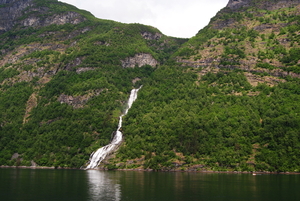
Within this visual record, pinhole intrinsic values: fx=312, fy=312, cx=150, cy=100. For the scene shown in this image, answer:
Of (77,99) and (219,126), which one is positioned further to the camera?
(77,99)

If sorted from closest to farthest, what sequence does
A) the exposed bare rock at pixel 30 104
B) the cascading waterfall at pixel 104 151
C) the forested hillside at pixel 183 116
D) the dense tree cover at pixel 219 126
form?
the dense tree cover at pixel 219 126 < the forested hillside at pixel 183 116 < the cascading waterfall at pixel 104 151 < the exposed bare rock at pixel 30 104

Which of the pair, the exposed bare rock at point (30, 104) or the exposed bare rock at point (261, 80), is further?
the exposed bare rock at point (30, 104)

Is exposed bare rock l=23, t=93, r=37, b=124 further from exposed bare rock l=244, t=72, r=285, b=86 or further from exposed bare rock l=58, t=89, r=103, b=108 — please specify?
exposed bare rock l=244, t=72, r=285, b=86

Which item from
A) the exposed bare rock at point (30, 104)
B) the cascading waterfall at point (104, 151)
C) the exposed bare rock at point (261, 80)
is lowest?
the cascading waterfall at point (104, 151)

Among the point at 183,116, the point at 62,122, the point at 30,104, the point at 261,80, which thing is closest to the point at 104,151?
the point at 62,122

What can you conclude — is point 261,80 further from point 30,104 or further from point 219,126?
point 30,104

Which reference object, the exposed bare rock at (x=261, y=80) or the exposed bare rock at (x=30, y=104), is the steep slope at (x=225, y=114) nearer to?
the exposed bare rock at (x=261, y=80)

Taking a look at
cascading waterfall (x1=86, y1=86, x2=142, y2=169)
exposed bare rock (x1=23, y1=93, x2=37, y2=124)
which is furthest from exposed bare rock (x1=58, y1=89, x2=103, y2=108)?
cascading waterfall (x1=86, y1=86, x2=142, y2=169)

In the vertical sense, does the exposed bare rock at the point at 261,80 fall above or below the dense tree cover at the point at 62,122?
above

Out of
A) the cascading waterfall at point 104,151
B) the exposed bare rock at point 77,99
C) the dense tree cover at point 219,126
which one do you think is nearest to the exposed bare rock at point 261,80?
the dense tree cover at point 219,126

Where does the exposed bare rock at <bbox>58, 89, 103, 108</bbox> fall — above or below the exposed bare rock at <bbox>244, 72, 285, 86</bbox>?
below

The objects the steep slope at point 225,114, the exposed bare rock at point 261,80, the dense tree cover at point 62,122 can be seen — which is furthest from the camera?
the exposed bare rock at point 261,80

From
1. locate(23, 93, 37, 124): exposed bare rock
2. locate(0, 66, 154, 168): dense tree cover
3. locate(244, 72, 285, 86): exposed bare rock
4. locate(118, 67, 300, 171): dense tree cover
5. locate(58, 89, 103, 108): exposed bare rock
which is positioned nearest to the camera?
locate(118, 67, 300, 171): dense tree cover

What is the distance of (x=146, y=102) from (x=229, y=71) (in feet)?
170
